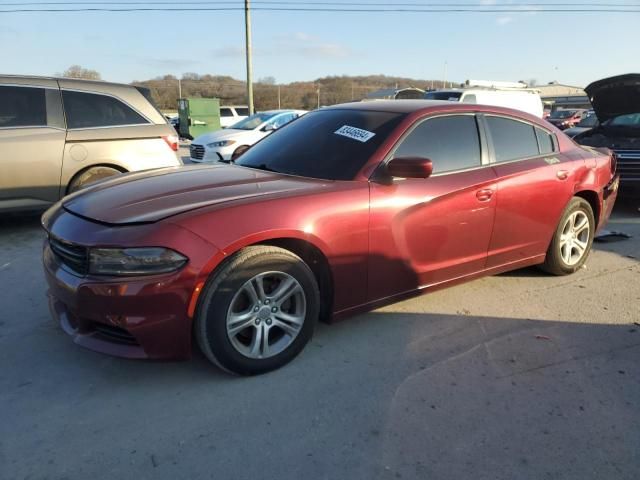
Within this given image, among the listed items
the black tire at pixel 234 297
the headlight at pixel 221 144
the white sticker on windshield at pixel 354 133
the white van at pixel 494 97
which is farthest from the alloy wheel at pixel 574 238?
the white van at pixel 494 97

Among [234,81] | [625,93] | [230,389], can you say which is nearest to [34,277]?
[230,389]

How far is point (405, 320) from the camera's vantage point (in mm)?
3689

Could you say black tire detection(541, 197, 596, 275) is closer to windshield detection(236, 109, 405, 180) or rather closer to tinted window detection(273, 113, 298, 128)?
windshield detection(236, 109, 405, 180)

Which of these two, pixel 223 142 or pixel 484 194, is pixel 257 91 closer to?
pixel 223 142

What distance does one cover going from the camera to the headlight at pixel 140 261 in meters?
2.54

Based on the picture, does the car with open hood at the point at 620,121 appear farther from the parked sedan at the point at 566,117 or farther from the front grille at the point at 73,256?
the parked sedan at the point at 566,117

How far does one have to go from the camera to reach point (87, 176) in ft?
19.4

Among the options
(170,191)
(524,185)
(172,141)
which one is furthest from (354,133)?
(172,141)

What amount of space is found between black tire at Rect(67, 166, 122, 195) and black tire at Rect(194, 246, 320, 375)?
151 inches

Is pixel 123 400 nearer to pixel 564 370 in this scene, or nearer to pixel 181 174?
pixel 181 174

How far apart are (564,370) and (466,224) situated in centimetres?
116

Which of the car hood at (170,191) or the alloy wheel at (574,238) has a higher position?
the car hood at (170,191)

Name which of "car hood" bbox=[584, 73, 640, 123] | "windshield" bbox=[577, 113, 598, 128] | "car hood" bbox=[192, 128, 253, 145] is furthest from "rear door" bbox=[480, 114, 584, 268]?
"windshield" bbox=[577, 113, 598, 128]

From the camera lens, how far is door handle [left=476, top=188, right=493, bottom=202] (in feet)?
12.1
